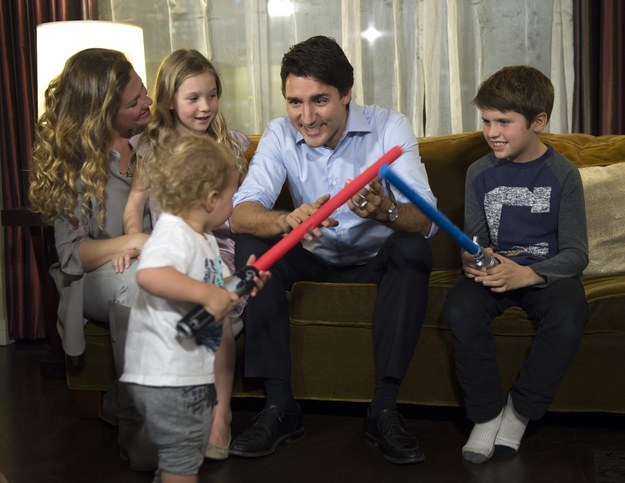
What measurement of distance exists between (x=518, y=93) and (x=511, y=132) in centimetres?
11

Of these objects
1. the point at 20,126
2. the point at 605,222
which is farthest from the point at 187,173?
the point at 20,126

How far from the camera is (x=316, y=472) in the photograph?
2.23 metres

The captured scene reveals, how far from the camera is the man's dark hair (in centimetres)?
247

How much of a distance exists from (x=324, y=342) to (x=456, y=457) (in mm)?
491

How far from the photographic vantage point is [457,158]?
2947 mm

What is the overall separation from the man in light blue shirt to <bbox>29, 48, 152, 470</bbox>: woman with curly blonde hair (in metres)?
0.37

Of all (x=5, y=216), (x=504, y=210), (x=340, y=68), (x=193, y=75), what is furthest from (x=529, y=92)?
(x=5, y=216)

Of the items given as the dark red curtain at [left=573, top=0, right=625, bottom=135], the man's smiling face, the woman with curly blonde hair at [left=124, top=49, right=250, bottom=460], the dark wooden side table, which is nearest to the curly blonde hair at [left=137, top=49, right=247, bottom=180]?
the woman with curly blonde hair at [left=124, top=49, right=250, bottom=460]

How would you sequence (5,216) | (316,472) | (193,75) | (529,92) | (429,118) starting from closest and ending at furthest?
(316,472) < (529,92) < (193,75) < (5,216) < (429,118)

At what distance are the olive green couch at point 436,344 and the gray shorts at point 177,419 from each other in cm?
81

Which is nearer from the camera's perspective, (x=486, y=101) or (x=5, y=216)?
(x=486, y=101)

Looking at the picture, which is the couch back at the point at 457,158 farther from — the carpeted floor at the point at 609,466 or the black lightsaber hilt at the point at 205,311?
the black lightsaber hilt at the point at 205,311

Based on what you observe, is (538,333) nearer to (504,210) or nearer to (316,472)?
(504,210)

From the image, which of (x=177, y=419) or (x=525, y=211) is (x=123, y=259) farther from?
(x=525, y=211)
